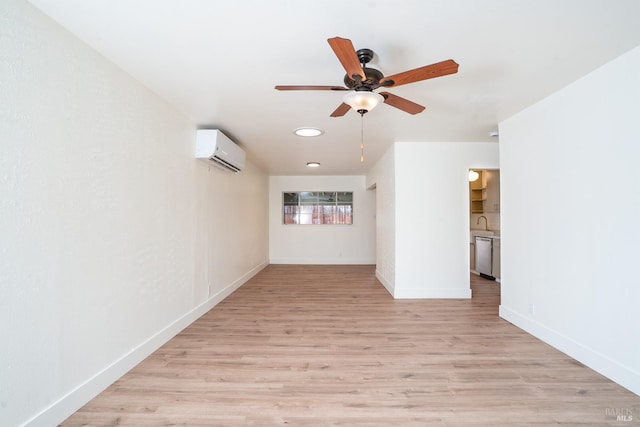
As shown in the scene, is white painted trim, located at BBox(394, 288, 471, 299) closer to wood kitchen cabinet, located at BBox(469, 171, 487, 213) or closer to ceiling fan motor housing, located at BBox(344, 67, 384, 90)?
wood kitchen cabinet, located at BBox(469, 171, 487, 213)

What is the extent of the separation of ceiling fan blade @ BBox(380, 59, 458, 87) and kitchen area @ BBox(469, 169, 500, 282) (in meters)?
3.60

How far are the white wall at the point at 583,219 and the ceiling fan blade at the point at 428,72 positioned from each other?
140 cm

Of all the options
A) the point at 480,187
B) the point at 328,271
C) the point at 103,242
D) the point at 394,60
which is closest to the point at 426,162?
the point at 394,60

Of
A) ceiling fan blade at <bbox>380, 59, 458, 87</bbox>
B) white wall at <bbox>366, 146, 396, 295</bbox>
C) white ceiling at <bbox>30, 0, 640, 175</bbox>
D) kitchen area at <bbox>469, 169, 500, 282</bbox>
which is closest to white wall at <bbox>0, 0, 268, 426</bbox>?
white ceiling at <bbox>30, 0, 640, 175</bbox>

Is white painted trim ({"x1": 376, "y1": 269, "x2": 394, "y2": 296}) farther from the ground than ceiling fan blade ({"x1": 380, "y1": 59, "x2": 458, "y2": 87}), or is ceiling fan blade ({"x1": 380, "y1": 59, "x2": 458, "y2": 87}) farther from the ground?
ceiling fan blade ({"x1": 380, "y1": 59, "x2": 458, "y2": 87})

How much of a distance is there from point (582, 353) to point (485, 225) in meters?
4.21

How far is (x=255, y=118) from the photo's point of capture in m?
3.14

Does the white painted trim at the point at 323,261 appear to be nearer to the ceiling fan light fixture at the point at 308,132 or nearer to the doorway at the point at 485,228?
the doorway at the point at 485,228

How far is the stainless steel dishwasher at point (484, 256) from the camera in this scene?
528 centimetres

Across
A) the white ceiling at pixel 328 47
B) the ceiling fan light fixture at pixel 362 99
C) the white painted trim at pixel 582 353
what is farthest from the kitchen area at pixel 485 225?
the ceiling fan light fixture at pixel 362 99

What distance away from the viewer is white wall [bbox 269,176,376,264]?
24.5 feet

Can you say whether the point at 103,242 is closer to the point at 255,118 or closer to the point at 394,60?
the point at 255,118

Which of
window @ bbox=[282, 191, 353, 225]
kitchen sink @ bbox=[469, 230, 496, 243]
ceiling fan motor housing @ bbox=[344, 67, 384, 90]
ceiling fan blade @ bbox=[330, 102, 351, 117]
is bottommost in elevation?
kitchen sink @ bbox=[469, 230, 496, 243]

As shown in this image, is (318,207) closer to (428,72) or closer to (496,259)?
(496,259)
